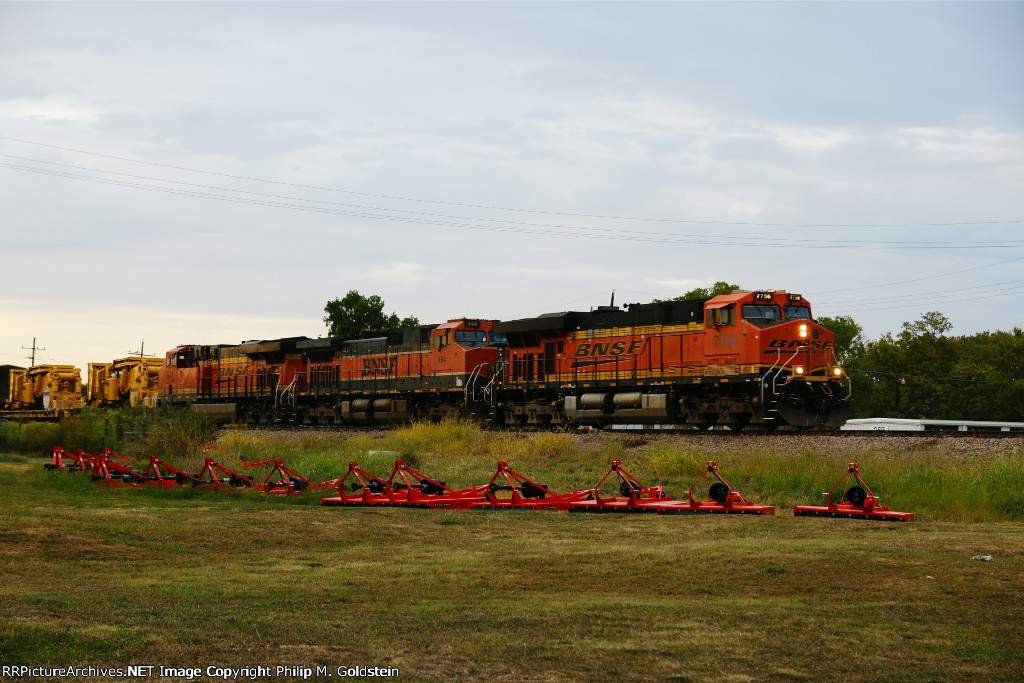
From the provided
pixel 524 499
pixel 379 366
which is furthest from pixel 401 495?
pixel 379 366

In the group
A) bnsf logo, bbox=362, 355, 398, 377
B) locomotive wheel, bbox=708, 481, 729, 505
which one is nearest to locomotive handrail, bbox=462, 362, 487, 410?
bnsf logo, bbox=362, 355, 398, 377

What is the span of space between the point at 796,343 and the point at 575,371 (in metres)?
7.71

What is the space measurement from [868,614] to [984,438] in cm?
1500

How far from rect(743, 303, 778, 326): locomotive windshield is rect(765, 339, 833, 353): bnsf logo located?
697 millimetres

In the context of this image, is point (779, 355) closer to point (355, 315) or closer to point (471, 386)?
point (471, 386)

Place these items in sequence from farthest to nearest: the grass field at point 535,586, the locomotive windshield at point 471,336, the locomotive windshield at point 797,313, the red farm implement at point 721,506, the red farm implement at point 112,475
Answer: the locomotive windshield at point 471,336, the locomotive windshield at point 797,313, the red farm implement at point 112,475, the red farm implement at point 721,506, the grass field at point 535,586

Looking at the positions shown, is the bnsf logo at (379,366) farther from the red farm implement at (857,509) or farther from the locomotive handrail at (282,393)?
the red farm implement at (857,509)

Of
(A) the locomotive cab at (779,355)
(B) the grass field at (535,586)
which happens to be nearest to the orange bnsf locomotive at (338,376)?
(A) the locomotive cab at (779,355)

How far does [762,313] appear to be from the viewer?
1090 inches

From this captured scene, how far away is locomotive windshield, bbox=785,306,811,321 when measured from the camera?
28.1m

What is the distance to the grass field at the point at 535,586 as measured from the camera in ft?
23.3

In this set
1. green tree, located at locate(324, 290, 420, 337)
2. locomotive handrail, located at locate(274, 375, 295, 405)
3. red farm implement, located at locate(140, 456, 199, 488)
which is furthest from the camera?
green tree, located at locate(324, 290, 420, 337)

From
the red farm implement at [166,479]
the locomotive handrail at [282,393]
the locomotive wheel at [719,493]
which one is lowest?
the red farm implement at [166,479]

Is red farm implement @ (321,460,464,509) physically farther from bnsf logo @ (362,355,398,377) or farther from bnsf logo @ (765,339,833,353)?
bnsf logo @ (362,355,398,377)
